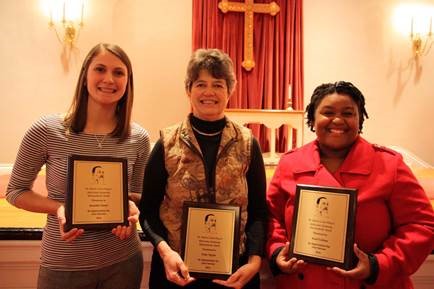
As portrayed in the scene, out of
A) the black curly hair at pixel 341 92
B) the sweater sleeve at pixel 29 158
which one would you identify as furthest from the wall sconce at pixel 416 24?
the sweater sleeve at pixel 29 158

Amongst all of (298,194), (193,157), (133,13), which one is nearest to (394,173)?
(298,194)

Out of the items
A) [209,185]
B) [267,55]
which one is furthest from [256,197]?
[267,55]

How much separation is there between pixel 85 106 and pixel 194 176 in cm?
50

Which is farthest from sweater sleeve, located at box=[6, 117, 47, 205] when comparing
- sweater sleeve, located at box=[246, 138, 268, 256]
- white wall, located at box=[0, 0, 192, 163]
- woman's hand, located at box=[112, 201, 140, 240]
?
white wall, located at box=[0, 0, 192, 163]

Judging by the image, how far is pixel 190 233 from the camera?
127cm

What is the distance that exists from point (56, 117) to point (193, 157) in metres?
0.53

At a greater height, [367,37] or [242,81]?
[367,37]

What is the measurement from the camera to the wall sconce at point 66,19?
4.75 metres

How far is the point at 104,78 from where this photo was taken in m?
1.41

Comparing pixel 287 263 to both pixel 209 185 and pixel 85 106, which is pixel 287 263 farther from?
pixel 85 106

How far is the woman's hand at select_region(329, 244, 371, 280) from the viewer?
1199mm

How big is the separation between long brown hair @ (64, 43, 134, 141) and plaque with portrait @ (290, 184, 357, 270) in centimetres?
70

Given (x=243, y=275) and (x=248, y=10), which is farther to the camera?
(x=248, y=10)

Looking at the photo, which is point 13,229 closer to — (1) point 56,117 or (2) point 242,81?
(1) point 56,117
